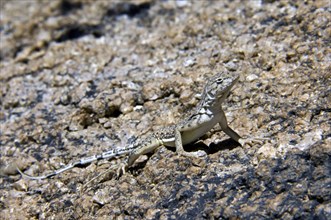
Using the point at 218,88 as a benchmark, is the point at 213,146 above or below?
below

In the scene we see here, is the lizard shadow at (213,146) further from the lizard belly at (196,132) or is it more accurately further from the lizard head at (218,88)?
the lizard head at (218,88)

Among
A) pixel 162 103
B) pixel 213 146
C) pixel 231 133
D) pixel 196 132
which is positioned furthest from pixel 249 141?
pixel 162 103

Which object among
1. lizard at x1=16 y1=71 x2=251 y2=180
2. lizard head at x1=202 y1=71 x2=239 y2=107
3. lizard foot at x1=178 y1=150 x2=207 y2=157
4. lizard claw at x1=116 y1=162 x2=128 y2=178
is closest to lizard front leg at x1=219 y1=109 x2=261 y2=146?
lizard at x1=16 y1=71 x2=251 y2=180

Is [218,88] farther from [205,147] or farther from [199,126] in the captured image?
[205,147]

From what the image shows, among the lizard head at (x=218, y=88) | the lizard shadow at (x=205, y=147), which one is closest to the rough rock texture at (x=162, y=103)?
the lizard shadow at (x=205, y=147)

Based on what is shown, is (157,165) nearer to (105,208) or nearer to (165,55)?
(105,208)

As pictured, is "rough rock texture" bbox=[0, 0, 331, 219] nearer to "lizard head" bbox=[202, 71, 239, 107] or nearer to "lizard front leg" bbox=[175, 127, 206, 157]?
"lizard front leg" bbox=[175, 127, 206, 157]

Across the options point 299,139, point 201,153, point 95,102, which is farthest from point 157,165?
point 95,102
